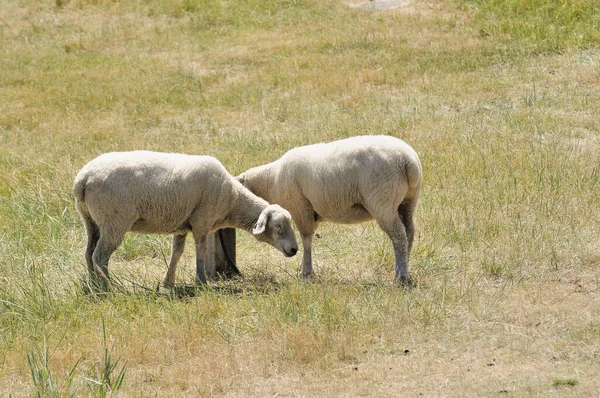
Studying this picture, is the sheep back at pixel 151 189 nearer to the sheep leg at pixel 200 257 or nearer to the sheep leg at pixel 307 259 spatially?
the sheep leg at pixel 200 257

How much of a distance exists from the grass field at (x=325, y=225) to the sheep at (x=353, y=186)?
45cm

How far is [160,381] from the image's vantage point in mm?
6660

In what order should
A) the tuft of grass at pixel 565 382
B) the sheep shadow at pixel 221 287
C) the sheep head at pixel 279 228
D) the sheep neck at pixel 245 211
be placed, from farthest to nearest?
1. the sheep neck at pixel 245 211
2. the sheep head at pixel 279 228
3. the sheep shadow at pixel 221 287
4. the tuft of grass at pixel 565 382

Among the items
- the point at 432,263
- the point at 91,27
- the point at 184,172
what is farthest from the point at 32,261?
the point at 91,27

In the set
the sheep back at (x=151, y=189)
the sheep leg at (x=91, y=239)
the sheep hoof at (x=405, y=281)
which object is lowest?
the sheep hoof at (x=405, y=281)

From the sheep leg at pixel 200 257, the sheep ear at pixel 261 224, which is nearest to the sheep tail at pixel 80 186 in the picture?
the sheep leg at pixel 200 257

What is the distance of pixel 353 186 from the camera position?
8.94 m

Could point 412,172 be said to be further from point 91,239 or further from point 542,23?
point 542,23

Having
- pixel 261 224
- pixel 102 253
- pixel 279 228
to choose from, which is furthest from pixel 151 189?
pixel 279 228

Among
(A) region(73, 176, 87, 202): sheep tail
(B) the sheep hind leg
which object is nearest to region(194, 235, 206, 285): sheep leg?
(A) region(73, 176, 87, 202): sheep tail

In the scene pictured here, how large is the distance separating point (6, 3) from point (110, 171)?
18753 mm

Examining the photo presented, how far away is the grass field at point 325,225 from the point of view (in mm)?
6703

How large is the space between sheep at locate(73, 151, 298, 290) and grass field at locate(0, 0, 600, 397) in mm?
419

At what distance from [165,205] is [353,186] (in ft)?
5.82
